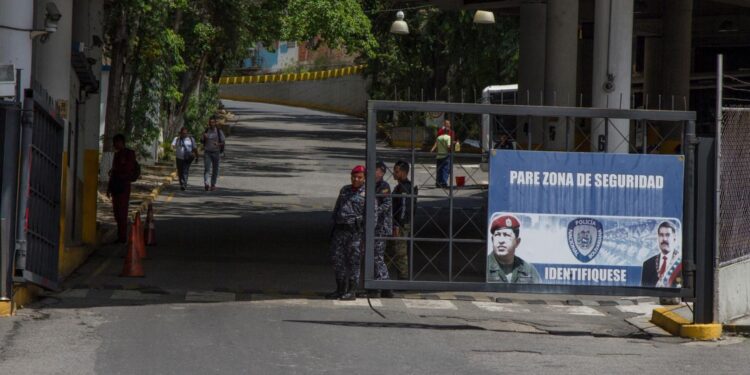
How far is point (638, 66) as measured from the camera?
50219 mm

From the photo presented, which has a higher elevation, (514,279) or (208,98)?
(208,98)

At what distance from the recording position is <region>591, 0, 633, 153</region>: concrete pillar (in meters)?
20.8

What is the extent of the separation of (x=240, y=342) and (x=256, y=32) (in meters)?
27.3

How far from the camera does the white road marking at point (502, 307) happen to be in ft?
56.1

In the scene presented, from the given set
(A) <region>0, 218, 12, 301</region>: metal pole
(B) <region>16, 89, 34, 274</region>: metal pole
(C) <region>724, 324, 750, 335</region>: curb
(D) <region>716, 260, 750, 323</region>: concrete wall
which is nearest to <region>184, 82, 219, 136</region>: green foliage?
(B) <region>16, 89, 34, 274</region>: metal pole

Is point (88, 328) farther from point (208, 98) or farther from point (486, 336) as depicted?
point (208, 98)

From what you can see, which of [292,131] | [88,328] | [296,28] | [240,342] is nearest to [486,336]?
[240,342]

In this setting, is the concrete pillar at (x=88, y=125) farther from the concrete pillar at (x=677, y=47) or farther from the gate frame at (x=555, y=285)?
the concrete pillar at (x=677, y=47)

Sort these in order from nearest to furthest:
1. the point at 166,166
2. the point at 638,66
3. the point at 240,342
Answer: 1. the point at 240,342
2. the point at 166,166
3. the point at 638,66

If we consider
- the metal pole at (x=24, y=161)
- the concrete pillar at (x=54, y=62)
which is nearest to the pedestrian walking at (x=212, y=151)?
the concrete pillar at (x=54, y=62)

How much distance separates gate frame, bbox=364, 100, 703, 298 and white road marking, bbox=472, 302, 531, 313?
2.38 metres

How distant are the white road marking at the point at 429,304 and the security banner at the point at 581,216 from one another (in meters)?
2.47

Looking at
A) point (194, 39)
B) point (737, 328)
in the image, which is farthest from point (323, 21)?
point (737, 328)

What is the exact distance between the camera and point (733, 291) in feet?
50.5
